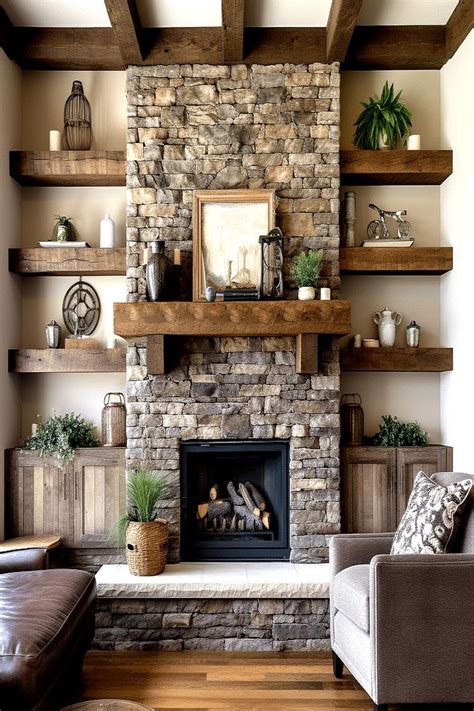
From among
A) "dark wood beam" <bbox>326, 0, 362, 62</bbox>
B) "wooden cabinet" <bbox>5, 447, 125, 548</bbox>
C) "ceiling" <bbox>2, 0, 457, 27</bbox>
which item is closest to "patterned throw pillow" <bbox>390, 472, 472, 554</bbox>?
"wooden cabinet" <bbox>5, 447, 125, 548</bbox>

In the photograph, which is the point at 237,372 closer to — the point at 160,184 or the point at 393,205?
the point at 160,184

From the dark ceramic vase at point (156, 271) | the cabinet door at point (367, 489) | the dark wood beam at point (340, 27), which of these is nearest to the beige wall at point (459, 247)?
the cabinet door at point (367, 489)

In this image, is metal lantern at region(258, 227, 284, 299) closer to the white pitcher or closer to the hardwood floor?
the white pitcher

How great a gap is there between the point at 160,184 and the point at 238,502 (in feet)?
6.68

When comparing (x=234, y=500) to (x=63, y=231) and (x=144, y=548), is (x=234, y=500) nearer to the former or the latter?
(x=144, y=548)

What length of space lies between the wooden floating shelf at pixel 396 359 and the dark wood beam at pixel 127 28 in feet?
7.22

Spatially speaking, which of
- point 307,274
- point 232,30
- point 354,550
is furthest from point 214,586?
point 232,30

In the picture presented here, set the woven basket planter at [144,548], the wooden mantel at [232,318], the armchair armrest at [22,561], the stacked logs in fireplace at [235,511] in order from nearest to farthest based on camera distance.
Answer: the armchair armrest at [22,561], the woven basket planter at [144,548], the wooden mantel at [232,318], the stacked logs in fireplace at [235,511]

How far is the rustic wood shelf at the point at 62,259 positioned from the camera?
452 cm

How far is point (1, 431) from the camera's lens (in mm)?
4344

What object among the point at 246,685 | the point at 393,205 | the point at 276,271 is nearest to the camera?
the point at 246,685

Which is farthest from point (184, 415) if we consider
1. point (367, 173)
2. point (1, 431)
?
point (367, 173)

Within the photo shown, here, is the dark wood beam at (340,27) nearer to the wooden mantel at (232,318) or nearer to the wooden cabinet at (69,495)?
the wooden mantel at (232,318)

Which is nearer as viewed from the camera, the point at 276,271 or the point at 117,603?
the point at 117,603
